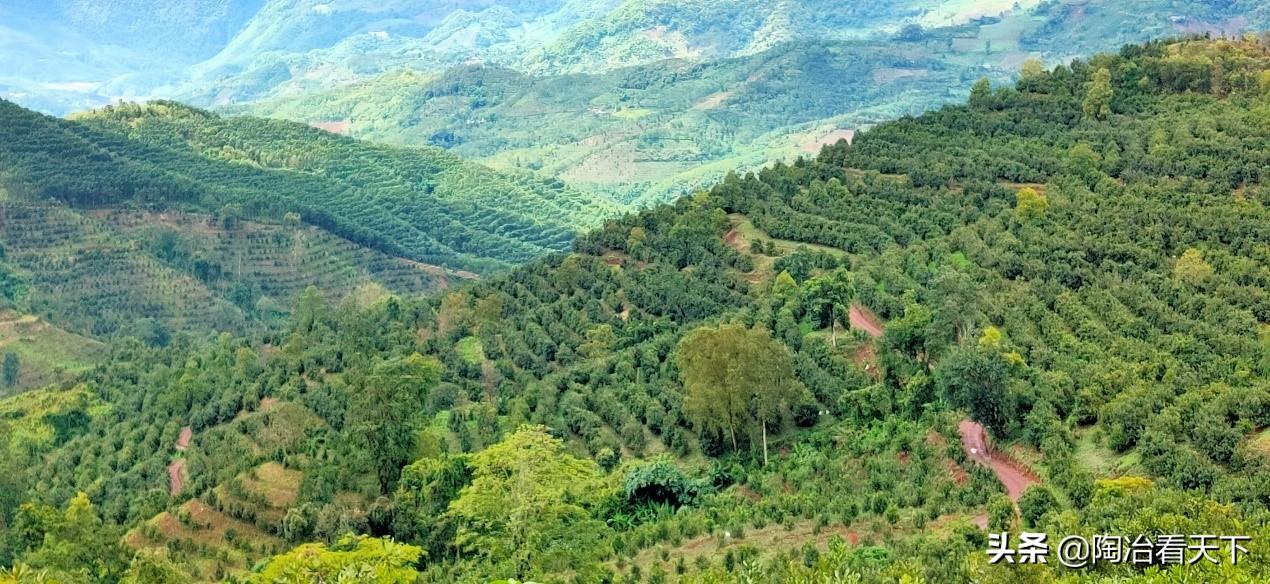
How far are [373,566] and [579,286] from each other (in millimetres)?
31336

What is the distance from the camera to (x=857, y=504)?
109 feet

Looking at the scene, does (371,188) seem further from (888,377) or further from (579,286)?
(888,377)

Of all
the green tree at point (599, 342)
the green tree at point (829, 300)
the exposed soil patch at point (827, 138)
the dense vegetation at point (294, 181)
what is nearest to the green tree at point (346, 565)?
the green tree at point (599, 342)

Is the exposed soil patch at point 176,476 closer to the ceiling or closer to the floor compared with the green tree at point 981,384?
closer to the floor

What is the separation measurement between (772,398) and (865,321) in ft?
32.0

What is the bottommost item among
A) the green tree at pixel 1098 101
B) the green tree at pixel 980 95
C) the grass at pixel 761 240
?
the grass at pixel 761 240

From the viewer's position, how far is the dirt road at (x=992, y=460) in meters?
33.4

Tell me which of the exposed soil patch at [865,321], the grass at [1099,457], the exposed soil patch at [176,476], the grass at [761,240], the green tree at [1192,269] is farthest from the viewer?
the grass at [761,240]

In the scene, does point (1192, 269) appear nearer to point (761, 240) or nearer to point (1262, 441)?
point (1262, 441)

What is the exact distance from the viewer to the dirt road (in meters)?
33.4

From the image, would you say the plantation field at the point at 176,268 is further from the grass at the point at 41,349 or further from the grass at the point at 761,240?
the grass at the point at 761,240

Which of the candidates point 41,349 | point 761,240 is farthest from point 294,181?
point 761,240

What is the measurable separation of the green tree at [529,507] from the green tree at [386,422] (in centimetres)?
576

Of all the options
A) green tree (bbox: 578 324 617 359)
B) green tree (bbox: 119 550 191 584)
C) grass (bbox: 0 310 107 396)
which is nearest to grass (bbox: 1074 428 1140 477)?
green tree (bbox: 578 324 617 359)
